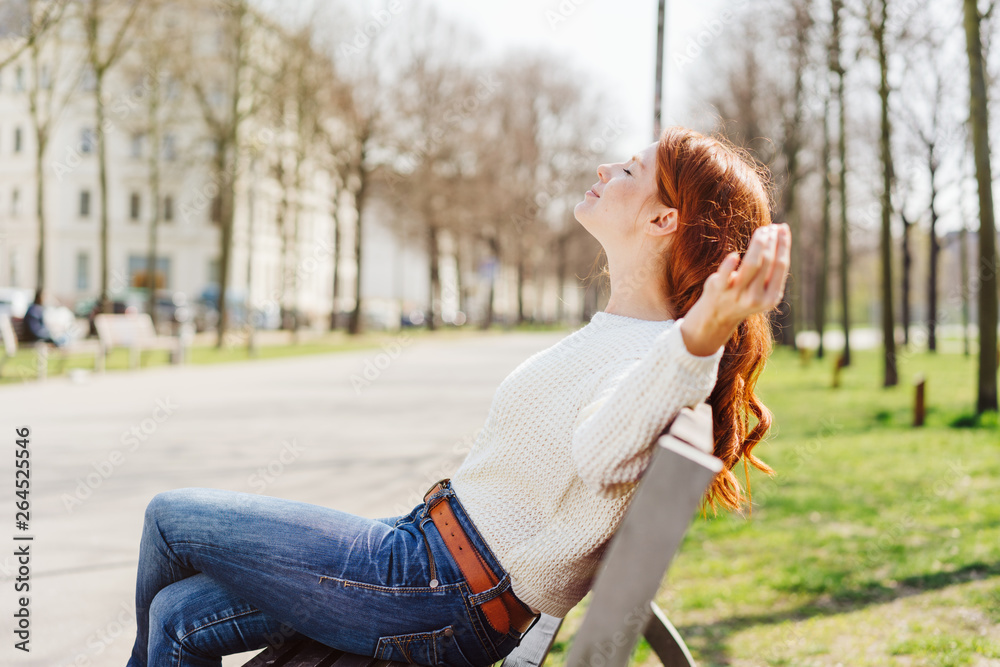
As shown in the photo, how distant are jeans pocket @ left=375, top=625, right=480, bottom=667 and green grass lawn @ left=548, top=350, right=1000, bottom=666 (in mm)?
1215

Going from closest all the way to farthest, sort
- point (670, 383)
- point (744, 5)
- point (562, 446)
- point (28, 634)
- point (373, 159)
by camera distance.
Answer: point (670, 383) < point (562, 446) < point (28, 634) < point (744, 5) < point (373, 159)

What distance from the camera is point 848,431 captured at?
33.4 feet

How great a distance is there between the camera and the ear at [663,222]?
6.64 feet

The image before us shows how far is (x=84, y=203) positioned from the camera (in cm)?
4969

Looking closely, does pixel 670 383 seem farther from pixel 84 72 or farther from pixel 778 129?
pixel 778 129

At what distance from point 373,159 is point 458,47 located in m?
5.47

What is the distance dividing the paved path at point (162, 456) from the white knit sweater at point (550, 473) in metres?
2.08

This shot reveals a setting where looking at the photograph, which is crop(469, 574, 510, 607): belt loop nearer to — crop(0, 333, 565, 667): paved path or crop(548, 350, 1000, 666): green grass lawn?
crop(548, 350, 1000, 666): green grass lawn

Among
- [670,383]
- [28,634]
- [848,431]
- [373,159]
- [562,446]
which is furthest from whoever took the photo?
[373,159]

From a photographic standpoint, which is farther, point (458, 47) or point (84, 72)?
point (458, 47)

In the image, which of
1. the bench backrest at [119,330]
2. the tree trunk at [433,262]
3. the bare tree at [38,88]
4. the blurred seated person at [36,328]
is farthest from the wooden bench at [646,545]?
the tree trunk at [433,262]

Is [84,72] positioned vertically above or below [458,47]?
below

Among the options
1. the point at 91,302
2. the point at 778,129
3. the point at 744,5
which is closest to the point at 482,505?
the point at 744,5

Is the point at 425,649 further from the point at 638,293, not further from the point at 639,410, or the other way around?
the point at 638,293
